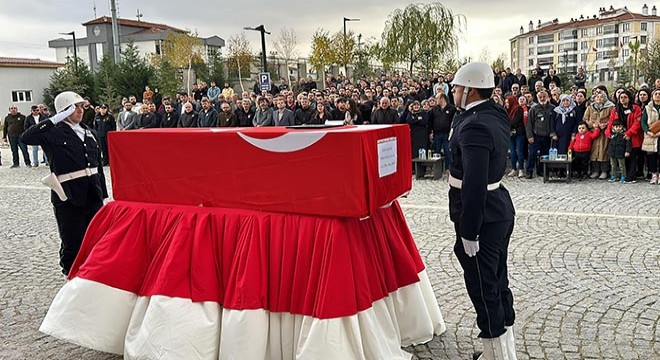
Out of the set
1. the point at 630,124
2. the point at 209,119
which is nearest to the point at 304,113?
the point at 209,119

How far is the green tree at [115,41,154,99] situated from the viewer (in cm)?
3559

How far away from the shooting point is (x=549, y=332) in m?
4.63

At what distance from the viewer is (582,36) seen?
102 m

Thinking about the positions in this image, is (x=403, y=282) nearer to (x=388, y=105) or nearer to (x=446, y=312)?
(x=446, y=312)

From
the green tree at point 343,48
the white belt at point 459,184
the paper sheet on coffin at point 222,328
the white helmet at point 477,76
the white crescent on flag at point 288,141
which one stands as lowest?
the paper sheet on coffin at point 222,328

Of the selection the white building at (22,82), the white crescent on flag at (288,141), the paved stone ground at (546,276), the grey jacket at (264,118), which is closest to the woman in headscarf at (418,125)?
the paved stone ground at (546,276)

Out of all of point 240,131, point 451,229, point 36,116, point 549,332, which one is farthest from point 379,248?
point 36,116

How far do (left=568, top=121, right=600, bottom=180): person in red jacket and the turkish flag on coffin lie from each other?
29.7ft

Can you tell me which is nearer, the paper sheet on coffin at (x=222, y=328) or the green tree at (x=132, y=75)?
the paper sheet on coffin at (x=222, y=328)

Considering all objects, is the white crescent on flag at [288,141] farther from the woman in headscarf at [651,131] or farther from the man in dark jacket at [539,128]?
the man in dark jacket at [539,128]

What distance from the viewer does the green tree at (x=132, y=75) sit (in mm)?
35594

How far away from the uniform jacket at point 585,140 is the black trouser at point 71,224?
9.85m

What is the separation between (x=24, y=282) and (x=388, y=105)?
9.56 m

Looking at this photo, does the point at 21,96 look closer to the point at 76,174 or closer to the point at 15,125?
the point at 15,125
